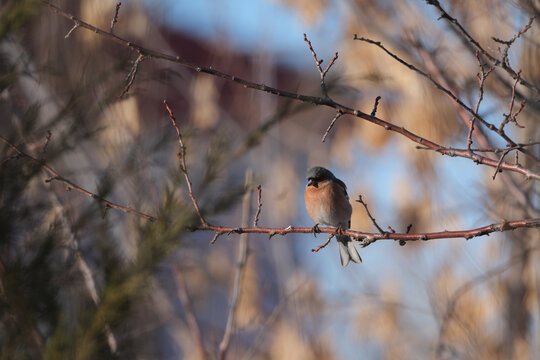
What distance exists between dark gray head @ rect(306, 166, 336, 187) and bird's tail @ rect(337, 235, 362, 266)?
1.27 ft

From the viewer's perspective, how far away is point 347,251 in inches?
135

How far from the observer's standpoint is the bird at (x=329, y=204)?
3.43 m

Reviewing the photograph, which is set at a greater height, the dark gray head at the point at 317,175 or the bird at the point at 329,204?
the dark gray head at the point at 317,175

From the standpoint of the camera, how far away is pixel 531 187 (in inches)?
119

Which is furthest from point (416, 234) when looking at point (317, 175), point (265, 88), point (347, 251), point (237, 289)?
point (317, 175)

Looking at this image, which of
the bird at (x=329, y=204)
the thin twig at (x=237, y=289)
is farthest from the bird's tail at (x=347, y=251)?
the thin twig at (x=237, y=289)

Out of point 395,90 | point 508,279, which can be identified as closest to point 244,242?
point 508,279

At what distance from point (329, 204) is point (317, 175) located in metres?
0.20

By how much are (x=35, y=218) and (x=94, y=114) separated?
76 centimetres

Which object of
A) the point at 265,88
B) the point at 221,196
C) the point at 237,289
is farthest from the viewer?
the point at 237,289

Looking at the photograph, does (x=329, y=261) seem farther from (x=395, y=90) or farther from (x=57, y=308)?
(x=57, y=308)

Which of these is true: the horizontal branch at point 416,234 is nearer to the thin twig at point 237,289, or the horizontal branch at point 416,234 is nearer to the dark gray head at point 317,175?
the thin twig at point 237,289

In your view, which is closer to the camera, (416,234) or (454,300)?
(416,234)

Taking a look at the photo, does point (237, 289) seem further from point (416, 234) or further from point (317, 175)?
point (416, 234)
